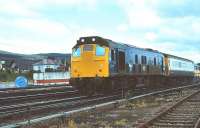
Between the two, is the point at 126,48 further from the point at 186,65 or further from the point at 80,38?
the point at 186,65

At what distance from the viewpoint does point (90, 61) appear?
25.2m

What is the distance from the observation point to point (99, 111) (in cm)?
1577

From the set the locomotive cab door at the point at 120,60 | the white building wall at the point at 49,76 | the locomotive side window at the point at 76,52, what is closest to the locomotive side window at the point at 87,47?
the locomotive side window at the point at 76,52

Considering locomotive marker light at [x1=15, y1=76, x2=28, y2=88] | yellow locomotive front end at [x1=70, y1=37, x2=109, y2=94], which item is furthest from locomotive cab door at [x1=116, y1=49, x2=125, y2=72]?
locomotive marker light at [x1=15, y1=76, x2=28, y2=88]

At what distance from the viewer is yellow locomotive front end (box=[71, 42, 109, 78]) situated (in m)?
24.9

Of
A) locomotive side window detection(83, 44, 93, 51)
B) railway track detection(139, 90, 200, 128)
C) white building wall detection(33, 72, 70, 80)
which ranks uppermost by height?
locomotive side window detection(83, 44, 93, 51)

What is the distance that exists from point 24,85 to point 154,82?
10.4 metres

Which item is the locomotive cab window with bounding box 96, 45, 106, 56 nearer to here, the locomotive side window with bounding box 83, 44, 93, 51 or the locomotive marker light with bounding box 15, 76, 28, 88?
the locomotive side window with bounding box 83, 44, 93, 51

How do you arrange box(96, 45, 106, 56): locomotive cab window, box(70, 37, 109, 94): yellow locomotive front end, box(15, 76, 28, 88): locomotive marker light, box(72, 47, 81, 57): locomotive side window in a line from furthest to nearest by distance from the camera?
box(15, 76, 28, 88): locomotive marker light → box(72, 47, 81, 57): locomotive side window → box(96, 45, 106, 56): locomotive cab window → box(70, 37, 109, 94): yellow locomotive front end

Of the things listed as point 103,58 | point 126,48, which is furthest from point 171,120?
point 126,48

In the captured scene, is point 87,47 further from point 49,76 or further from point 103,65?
point 49,76

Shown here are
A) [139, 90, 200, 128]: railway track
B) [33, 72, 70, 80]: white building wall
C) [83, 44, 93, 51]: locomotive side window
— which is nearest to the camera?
[139, 90, 200, 128]: railway track

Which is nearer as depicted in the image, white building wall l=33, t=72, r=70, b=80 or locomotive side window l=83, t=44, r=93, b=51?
locomotive side window l=83, t=44, r=93, b=51

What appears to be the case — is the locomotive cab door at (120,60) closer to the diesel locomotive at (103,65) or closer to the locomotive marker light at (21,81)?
the diesel locomotive at (103,65)
